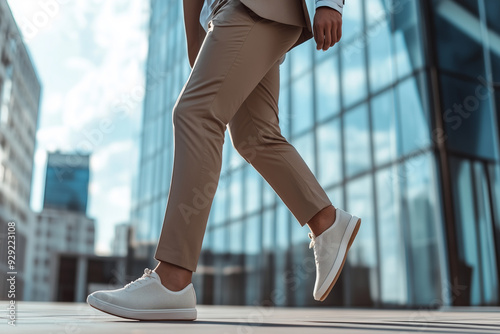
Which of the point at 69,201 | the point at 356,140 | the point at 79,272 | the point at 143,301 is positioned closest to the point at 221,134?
the point at 143,301

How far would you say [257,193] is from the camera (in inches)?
497

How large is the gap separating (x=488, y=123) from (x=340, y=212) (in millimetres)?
6761

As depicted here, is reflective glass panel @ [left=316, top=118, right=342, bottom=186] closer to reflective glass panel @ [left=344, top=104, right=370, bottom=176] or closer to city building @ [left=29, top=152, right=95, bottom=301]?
reflective glass panel @ [left=344, top=104, right=370, bottom=176]

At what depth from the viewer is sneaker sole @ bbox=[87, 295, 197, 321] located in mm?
1641

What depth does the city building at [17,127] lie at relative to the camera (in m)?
39.0

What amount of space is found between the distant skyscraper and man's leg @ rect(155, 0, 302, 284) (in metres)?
58.5

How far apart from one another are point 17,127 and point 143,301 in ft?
182

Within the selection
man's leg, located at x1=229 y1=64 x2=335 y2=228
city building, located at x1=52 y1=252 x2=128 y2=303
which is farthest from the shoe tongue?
city building, located at x1=52 y1=252 x2=128 y2=303

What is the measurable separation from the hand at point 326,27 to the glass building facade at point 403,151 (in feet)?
18.8

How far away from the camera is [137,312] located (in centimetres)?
165

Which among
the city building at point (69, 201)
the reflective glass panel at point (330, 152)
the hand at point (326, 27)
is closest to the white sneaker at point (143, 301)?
the hand at point (326, 27)

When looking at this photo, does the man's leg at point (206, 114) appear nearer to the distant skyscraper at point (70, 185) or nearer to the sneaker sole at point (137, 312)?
the sneaker sole at point (137, 312)

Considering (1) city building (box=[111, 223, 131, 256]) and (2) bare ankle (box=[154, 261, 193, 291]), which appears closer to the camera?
(2) bare ankle (box=[154, 261, 193, 291])

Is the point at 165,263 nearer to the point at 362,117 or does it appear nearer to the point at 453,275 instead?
the point at 453,275
